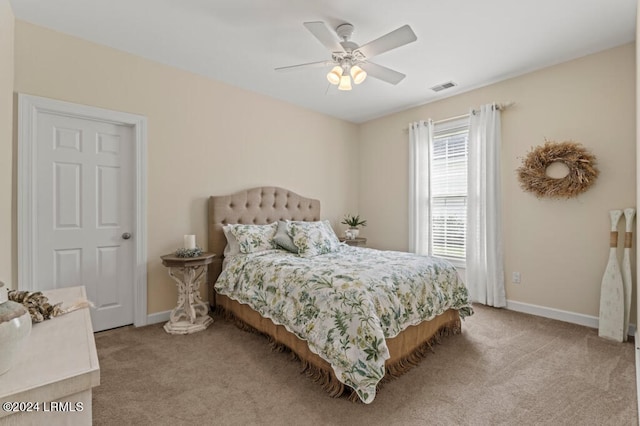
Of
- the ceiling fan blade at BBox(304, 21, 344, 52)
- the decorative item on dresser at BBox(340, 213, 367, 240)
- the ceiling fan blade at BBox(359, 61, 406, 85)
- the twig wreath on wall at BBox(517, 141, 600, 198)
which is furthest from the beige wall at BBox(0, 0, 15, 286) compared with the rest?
the twig wreath on wall at BBox(517, 141, 600, 198)

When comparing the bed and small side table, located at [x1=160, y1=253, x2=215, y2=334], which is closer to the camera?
the bed

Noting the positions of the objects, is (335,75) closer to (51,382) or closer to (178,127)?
(178,127)

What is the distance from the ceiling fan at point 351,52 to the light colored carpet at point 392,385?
2.32 metres

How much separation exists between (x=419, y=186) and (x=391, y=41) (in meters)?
2.46

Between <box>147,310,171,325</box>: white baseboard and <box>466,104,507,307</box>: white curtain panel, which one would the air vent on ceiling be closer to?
<box>466,104,507,307</box>: white curtain panel

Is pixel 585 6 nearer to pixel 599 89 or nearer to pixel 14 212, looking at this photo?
pixel 599 89

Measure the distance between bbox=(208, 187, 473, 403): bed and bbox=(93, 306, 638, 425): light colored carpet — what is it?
0.41 ft

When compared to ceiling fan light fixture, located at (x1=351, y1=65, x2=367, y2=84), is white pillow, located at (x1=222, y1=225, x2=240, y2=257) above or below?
below

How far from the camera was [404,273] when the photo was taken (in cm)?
236

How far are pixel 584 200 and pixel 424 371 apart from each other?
240 cm

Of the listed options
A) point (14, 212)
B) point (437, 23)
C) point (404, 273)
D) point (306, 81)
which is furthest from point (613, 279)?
point (14, 212)

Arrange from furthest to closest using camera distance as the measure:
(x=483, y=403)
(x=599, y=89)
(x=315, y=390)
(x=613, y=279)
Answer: (x=599, y=89)
(x=613, y=279)
(x=315, y=390)
(x=483, y=403)

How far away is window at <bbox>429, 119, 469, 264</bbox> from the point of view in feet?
12.9

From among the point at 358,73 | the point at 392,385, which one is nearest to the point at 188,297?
the point at 392,385
